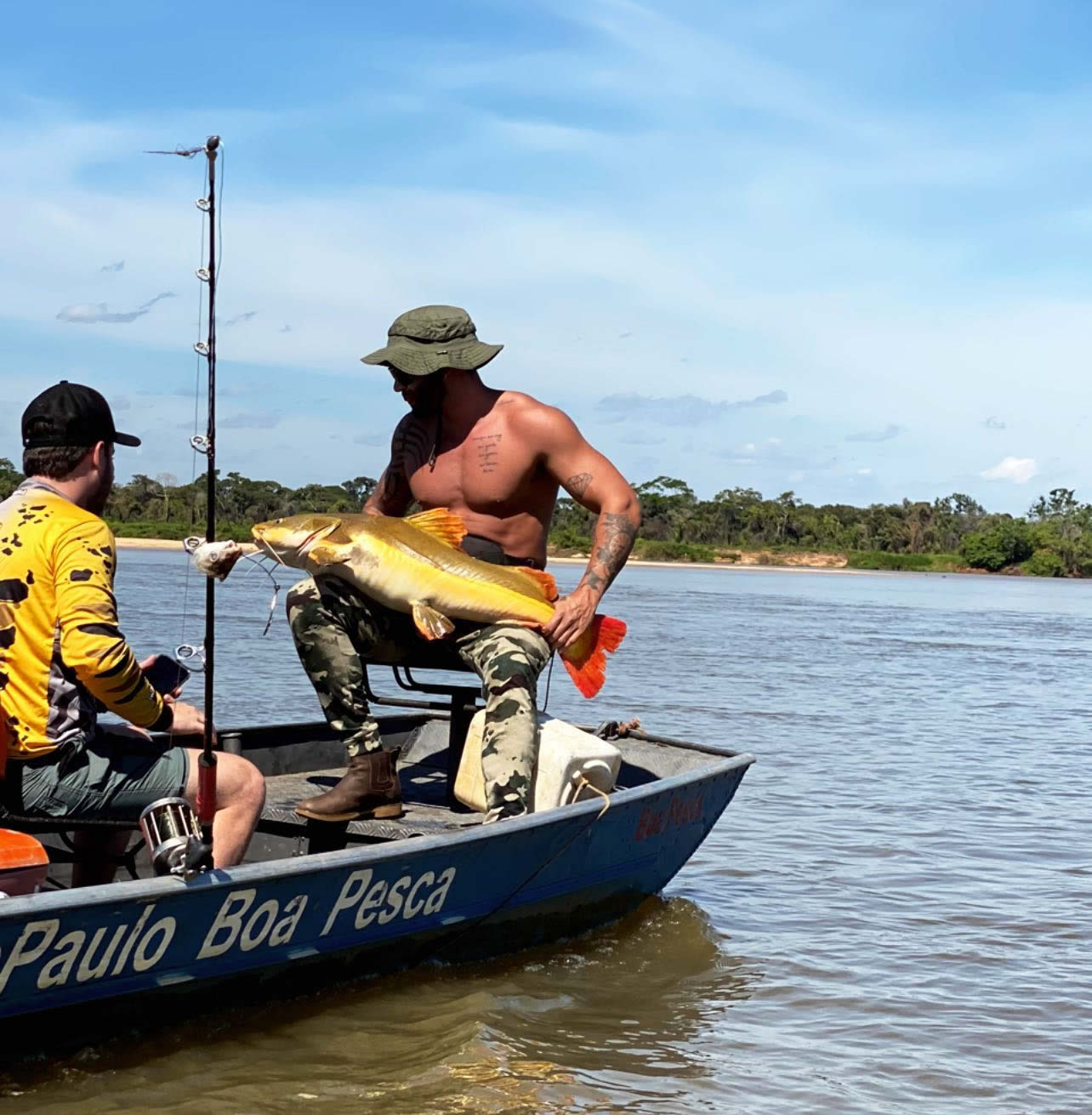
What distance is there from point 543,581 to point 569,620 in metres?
0.21

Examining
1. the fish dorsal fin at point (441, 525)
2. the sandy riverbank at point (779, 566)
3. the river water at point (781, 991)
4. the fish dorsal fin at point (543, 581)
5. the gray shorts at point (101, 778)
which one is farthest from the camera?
the sandy riverbank at point (779, 566)

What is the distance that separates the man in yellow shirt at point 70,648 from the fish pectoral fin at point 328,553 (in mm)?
1114

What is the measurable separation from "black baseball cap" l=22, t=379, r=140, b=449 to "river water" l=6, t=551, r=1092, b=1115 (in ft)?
5.90

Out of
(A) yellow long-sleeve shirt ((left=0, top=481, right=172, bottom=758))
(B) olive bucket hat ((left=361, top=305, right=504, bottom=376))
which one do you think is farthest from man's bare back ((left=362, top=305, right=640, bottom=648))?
(A) yellow long-sleeve shirt ((left=0, top=481, right=172, bottom=758))

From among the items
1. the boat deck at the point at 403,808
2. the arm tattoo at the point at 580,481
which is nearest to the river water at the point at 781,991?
the boat deck at the point at 403,808

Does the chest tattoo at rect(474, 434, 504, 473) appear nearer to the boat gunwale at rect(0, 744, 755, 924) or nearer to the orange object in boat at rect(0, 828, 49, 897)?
the boat gunwale at rect(0, 744, 755, 924)

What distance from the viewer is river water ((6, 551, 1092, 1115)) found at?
4.68 m

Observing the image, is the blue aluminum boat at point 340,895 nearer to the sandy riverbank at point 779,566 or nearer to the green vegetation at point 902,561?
the sandy riverbank at point 779,566

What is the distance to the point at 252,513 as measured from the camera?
193ft

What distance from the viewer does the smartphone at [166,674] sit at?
5199 mm

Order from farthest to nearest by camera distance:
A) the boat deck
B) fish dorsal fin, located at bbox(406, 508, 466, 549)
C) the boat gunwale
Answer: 1. fish dorsal fin, located at bbox(406, 508, 466, 549)
2. the boat deck
3. the boat gunwale

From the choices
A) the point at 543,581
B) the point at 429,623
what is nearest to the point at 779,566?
the point at 543,581

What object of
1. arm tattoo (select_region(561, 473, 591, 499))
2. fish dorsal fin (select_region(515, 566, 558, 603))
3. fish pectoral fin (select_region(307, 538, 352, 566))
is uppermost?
arm tattoo (select_region(561, 473, 591, 499))

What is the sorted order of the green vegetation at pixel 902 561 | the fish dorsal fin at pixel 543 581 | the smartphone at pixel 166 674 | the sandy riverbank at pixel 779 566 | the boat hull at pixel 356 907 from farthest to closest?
the green vegetation at pixel 902 561 < the sandy riverbank at pixel 779 566 < the fish dorsal fin at pixel 543 581 < the smartphone at pixel 166 674 < the boat hull at pixel 356 907
